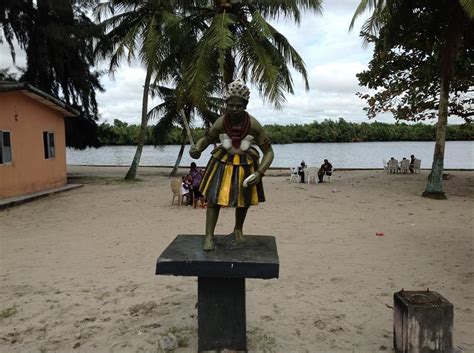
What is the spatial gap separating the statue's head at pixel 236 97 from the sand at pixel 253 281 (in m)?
2.23

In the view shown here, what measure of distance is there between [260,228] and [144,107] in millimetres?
11871

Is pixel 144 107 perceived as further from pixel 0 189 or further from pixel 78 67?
pixel 0 189

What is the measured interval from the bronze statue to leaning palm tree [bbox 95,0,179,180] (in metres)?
11.3

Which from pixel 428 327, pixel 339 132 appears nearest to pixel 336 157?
pixel 339 132

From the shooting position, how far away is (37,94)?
1400cm

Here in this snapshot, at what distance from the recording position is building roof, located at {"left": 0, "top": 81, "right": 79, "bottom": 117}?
12.7m

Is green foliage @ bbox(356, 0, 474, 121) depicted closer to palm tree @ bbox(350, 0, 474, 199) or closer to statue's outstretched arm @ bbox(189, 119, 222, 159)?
palm tree @ bbox(350, 0, 474, 199)

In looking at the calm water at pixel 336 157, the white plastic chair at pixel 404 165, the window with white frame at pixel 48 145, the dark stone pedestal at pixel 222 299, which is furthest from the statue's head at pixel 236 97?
the calm water at pixel 336 157

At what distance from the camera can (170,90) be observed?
75.9ft

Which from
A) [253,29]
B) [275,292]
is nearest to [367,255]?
[275,292]

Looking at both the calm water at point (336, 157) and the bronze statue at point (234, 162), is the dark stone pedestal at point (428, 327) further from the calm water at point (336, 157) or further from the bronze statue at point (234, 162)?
the calm water at point (336, 157)

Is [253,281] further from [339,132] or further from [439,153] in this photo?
[339,132]

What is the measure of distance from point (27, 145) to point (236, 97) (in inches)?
516

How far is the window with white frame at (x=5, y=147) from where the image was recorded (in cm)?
1303
